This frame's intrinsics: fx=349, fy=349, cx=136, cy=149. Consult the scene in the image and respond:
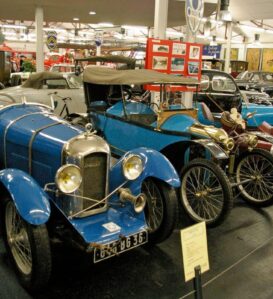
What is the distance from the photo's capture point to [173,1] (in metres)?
8.91

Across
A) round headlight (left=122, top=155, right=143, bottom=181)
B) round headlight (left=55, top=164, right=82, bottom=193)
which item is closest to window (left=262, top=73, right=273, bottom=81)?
round headlight (left=122, top=155, right=143, bottom=181)

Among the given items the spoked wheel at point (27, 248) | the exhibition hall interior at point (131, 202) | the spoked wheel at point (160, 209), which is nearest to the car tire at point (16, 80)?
the exhibition hall interior at point (131, 202)

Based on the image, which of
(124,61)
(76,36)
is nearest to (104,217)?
(124,61)

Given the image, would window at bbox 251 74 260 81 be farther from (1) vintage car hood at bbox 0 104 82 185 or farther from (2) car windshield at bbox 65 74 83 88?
(1) vintage car hood at bbox 0 104 82 185

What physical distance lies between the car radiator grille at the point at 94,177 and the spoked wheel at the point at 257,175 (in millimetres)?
2070

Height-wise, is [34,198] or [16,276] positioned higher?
[34,198]

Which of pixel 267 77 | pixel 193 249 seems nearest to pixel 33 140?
pixel 193 249

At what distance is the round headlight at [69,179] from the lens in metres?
A: 2.46

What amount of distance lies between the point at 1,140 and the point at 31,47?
2731 centimetres

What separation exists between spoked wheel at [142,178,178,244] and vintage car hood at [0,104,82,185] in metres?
0.87

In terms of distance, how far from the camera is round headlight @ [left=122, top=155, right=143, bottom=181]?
2855 millimetres

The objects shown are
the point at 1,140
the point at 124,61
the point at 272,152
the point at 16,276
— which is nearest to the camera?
the point at 16,276

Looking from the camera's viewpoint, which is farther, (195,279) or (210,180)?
(210,180)

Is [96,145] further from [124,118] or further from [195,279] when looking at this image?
[124,118]
